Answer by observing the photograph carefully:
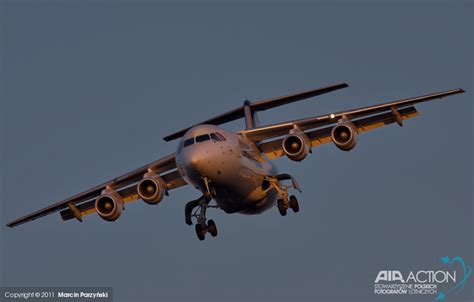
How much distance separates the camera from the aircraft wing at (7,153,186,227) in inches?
1080

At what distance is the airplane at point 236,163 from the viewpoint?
2381cm

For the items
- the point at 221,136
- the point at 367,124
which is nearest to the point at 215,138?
the point at 221,136

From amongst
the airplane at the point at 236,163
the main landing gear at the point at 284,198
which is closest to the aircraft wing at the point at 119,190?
the airplane at the point at 236,163

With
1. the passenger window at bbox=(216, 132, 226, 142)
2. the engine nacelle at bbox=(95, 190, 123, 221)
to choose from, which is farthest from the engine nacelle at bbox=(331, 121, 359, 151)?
the engine nacelle at bbox=(95, 190, 123, 221)

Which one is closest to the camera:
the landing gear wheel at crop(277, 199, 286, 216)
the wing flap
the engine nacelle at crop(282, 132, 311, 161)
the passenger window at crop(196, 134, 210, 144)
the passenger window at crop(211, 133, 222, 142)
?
the passenger window at crop(196, 134, 210, 144)

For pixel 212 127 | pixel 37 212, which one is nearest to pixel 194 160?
pixel 212 127

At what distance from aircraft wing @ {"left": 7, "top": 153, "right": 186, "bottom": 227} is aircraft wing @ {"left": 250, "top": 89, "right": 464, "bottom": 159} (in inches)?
108

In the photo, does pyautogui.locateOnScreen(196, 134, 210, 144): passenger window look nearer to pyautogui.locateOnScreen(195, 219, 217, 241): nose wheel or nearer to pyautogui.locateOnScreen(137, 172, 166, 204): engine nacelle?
pyautogui.locateOnScreen(137, 172, 166, 204): engine nacelle

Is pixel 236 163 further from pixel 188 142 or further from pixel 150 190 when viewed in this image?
pixel 150 190

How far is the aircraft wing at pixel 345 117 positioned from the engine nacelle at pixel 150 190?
2.79 metres

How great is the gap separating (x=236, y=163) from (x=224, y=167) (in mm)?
587

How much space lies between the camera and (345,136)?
81.8 feet

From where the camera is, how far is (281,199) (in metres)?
26.1

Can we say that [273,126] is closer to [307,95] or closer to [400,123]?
[307,95]
